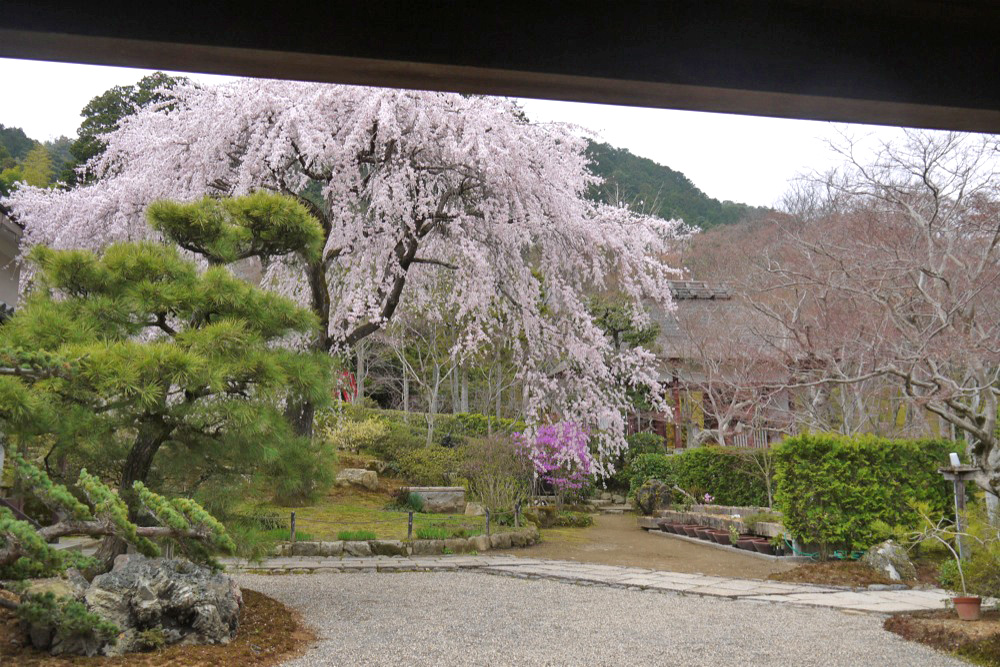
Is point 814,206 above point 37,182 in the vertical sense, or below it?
below

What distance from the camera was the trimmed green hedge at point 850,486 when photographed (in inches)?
340

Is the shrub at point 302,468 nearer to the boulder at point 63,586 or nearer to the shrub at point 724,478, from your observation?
the boulder at point 63,586

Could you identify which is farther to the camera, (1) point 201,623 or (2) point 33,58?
(1) point 201,623

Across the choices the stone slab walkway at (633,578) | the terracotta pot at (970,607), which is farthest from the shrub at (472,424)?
the terracotta pot at (970,607)

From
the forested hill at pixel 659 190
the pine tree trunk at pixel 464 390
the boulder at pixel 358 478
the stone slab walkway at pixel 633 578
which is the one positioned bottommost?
the stone slab walkway at pixel 633 578

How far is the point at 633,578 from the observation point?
779 centimetres

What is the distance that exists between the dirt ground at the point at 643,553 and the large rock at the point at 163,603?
18.2 feet

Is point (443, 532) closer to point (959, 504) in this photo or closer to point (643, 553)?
point (643, 553)

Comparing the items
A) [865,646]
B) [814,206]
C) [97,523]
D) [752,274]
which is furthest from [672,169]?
[97,523]

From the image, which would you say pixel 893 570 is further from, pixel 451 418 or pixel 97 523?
pixel 451 418

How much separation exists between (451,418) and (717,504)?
6058 millimetres

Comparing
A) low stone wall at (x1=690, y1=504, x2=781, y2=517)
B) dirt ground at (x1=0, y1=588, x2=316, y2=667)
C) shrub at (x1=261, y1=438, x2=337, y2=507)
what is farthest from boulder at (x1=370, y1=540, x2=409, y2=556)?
low stone wall at (x1=690, y1=504, x2=781, y2=517)

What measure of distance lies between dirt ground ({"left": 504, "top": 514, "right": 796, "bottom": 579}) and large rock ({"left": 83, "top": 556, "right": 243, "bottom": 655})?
18.2 feet

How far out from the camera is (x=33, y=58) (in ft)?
7.05
